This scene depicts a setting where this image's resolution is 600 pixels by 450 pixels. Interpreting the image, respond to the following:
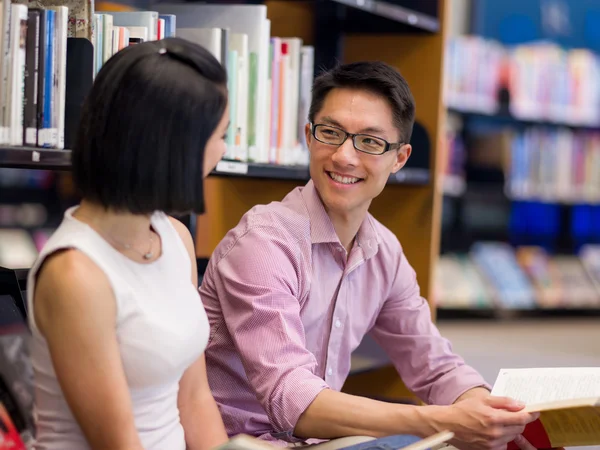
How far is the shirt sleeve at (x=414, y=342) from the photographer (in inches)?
79.7

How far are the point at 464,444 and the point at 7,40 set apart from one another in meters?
1.11

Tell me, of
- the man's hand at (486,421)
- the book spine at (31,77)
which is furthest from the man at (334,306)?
the book spine at (31,77)

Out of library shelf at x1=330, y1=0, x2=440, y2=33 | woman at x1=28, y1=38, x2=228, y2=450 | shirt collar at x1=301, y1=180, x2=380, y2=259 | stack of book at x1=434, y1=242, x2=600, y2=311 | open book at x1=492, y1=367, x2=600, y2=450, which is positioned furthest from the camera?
stack of book at x1=434, y1=242, x2=600, y2=311

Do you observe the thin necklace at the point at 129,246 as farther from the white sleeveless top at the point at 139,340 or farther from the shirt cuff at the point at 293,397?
the shirt cuff at the point at 293,397

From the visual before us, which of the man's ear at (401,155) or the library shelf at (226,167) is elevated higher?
the man's ear at (401,155)

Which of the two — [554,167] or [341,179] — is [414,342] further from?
[554,167]

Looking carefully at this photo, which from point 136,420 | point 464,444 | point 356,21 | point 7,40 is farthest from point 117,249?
point 356,21

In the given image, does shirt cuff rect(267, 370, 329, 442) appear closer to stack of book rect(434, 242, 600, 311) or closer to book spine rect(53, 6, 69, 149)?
book spine rect(53, 6, 69, 149)

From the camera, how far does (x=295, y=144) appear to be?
238cm

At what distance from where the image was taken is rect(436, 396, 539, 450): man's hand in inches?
59.9

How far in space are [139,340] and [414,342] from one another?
0.95m

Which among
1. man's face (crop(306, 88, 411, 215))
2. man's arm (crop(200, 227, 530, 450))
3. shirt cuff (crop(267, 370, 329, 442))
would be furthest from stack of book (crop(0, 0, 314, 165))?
shirt cuff (crop(267, 370, 329, 442))

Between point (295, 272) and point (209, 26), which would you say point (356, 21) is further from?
point (295, 272)

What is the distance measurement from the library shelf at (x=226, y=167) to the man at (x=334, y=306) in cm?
22
